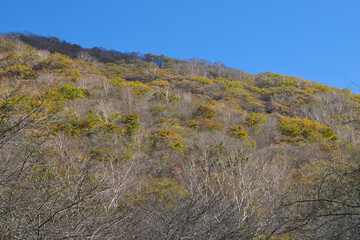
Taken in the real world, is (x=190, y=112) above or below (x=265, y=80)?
below

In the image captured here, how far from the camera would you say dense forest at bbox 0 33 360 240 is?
305cm

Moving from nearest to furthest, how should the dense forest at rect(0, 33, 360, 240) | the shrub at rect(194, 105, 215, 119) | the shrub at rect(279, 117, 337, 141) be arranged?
the dense forest at rect(0, 33, 360, 240) → the shrub at rect(279, 117, 337, 141) → the shrub at rect(194, 105, 215, 119)

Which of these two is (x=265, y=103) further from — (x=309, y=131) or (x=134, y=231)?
(x=134, y=231)

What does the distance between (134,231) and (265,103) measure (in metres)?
38.5

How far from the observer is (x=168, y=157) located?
15.1 m

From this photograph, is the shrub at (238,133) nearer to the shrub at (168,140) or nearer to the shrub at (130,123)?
the shrub at (168,140)

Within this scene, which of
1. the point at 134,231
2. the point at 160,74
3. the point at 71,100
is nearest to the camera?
the point at 134,231

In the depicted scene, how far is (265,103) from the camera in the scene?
1547 inches

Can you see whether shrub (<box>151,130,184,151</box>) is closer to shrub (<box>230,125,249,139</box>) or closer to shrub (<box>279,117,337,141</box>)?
shrub (<box>230,125,249,139</box>)

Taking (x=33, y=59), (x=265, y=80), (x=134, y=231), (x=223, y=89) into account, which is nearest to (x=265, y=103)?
(x=223, y=89)

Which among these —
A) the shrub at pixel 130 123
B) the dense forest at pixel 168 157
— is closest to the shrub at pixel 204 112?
the dense forest at pixel 168 157

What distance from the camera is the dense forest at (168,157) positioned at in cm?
305

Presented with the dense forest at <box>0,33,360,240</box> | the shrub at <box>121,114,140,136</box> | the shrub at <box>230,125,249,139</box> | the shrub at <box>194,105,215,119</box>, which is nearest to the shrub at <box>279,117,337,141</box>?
the dense forest at <box>0,33,360,240</box>

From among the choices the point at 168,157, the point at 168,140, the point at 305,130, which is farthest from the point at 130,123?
the point at 305,130
